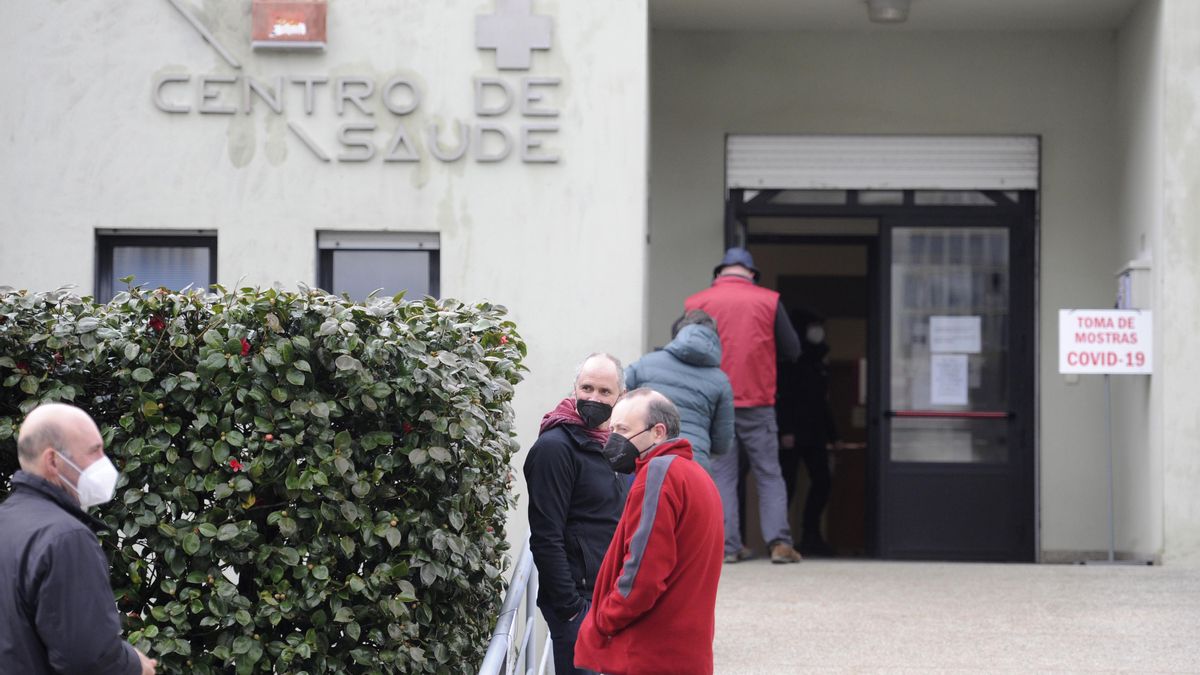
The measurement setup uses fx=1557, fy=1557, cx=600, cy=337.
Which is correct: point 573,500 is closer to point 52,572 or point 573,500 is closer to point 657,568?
point 657,568

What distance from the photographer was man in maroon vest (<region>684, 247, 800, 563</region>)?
383 inches

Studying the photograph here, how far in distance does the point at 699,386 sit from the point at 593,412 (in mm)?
2470

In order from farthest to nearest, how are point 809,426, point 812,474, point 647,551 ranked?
point 812,474 < point 809,426 < point 647,551

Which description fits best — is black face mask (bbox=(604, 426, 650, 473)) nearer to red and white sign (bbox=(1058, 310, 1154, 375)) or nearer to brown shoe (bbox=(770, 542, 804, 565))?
brown shoe (bbox=(770, 542, 804, 565))

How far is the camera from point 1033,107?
11250mm

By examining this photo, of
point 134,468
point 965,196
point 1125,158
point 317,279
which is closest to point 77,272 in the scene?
point 317,279

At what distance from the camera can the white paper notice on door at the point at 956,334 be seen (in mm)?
11219

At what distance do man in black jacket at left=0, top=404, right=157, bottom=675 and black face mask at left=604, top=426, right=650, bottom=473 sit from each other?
4.88ft

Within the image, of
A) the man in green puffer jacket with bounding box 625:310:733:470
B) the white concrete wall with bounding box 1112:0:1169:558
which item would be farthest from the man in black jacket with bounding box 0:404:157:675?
the white concrete wall with bounding box 1112:0:1169:558

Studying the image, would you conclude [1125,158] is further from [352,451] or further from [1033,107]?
[352,451]

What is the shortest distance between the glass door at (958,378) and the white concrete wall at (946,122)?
0.20 meters

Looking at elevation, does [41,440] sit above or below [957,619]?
above

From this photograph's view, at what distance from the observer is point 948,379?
11219 mm

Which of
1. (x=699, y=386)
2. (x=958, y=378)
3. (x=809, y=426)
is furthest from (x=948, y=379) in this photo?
(x=699, y=386)
